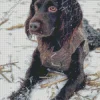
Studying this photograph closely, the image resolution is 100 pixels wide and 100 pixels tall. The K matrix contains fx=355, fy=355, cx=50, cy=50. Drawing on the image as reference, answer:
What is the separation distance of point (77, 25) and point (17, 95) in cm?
107

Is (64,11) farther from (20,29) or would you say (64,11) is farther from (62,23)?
(20,29)

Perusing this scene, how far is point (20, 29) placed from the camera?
6117 millimetres

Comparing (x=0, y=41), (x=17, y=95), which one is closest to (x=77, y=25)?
(x=17, y=95)

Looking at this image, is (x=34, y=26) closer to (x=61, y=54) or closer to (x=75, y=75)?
(x=61, y=54)

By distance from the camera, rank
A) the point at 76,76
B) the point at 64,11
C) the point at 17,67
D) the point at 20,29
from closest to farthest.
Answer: the point at 64,11 → the point at 76,76 → the point at 17,67 → the point at 20,29

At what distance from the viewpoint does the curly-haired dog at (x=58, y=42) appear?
404 cm

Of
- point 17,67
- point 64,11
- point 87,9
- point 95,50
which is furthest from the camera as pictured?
point 87,9

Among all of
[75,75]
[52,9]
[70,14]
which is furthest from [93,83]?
[52,9]

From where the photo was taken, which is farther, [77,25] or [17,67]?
[17,67]

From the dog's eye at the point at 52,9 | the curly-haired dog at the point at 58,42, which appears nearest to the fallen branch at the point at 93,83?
the curly-haired dog at the point at 58,42

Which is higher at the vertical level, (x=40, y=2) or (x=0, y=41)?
(x=40, y=2)

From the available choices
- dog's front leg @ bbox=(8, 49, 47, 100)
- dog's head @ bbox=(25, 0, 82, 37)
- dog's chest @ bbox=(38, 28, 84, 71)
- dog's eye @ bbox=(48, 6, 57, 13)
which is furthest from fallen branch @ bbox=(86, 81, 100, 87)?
dog's eye @ bbox=(48, 6, 57, 13)

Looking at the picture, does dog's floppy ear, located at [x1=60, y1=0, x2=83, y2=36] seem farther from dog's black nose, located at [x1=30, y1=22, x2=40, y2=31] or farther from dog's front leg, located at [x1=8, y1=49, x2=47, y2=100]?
dog's front leg, located at [x1=8, y1=49, x2=47, y2=100]

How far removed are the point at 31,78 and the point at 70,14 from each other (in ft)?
3.16
